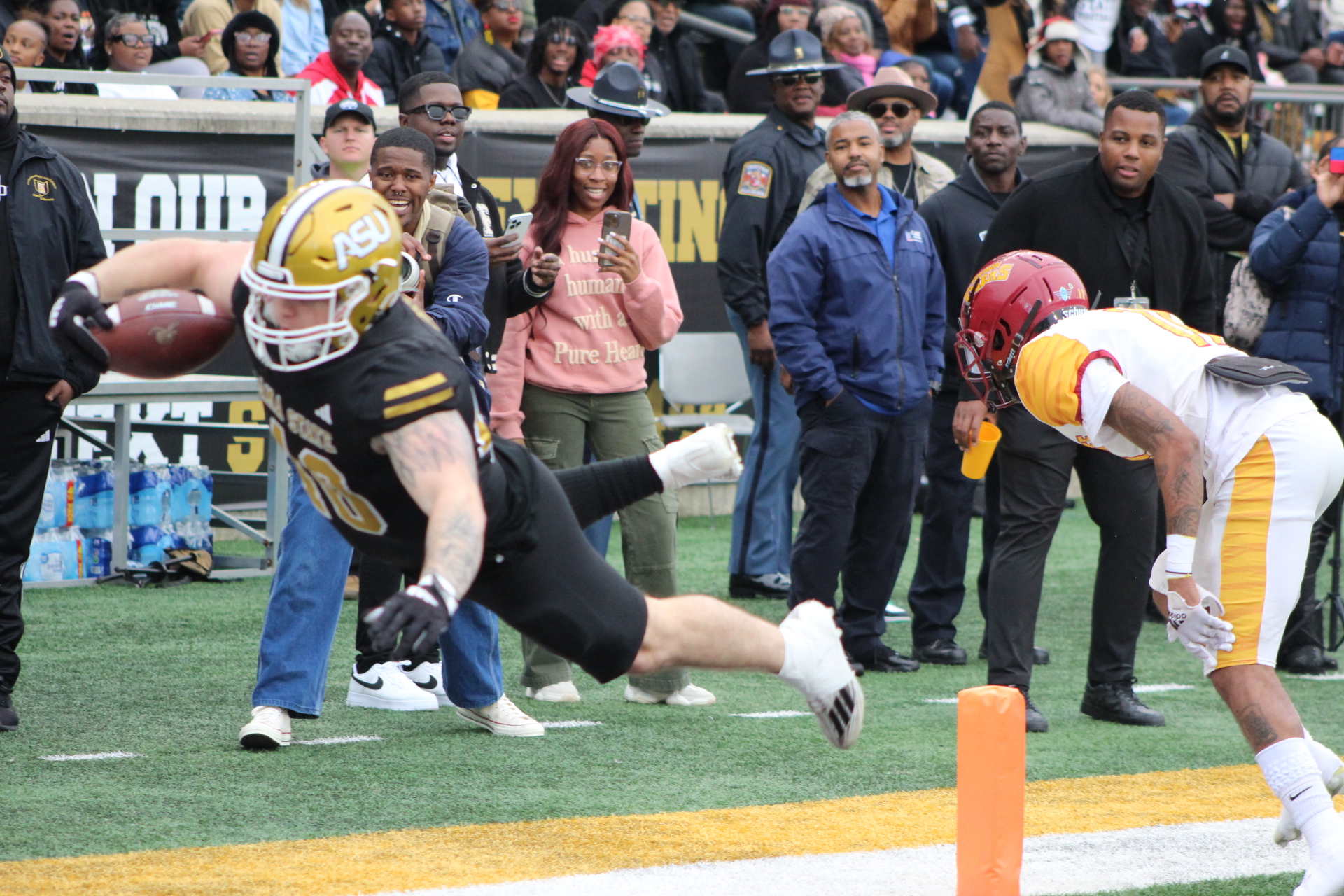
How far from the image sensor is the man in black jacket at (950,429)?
7211 millimetres

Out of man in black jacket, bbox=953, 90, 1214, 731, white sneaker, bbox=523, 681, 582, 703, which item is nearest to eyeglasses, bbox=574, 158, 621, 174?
man in black jacket, bbox=953, 90, 1214, 731

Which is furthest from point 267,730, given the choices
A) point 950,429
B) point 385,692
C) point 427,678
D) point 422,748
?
point 950,429

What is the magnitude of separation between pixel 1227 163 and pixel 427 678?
17.4 ft

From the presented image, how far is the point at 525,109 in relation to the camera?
1032cm

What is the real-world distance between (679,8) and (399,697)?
8485 millimetres

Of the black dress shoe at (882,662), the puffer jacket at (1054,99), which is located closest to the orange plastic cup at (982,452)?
the black dress shoe at (882,662)

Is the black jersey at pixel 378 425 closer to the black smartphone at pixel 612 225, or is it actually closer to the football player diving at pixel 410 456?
the football player diving at pixel 410 456

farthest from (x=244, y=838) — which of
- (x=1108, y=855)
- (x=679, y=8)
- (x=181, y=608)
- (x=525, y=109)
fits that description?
(x=679, y=8)

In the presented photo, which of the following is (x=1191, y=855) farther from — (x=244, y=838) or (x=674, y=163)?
(x=674, y=163)

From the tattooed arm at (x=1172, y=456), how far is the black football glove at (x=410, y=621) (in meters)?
2.00

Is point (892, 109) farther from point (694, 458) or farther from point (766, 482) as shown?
point (694, 458)

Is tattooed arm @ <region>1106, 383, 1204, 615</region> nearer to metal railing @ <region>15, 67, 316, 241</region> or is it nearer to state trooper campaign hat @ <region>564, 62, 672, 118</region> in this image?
state trooper campaign hat @ <region>564, 62, 672, 118</region>

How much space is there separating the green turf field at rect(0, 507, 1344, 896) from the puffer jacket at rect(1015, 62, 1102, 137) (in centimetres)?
557

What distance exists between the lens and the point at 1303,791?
13.0 feet
